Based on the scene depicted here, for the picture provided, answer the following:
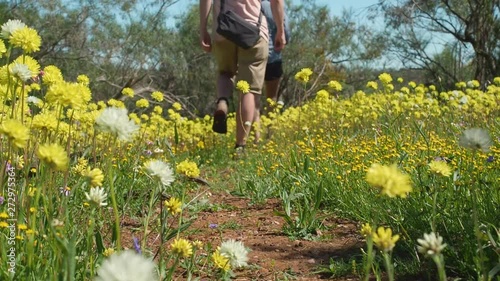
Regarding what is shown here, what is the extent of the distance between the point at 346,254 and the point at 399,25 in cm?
1441

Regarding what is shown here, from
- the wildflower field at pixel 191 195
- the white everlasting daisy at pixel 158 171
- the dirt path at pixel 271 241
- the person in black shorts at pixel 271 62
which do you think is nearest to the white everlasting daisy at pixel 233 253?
the wildflower field at pixel 191 195

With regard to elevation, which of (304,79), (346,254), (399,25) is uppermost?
(399,25)

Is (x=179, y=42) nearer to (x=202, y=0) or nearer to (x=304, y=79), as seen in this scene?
(x=202, y=0)

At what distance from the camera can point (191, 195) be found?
320 centimetres

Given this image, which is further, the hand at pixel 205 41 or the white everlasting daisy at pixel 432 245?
the hand at pixel 205 41

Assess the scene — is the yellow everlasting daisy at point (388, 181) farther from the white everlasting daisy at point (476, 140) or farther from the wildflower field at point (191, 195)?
the white everlasting daisy at point (476, 140)

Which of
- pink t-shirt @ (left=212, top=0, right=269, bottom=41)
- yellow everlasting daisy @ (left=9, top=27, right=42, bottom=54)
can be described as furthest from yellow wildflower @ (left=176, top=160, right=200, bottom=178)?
pink t-shirt @ (left=212, top=0, right=269, bottom=41)

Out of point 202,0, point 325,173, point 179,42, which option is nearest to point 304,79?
point 325,173

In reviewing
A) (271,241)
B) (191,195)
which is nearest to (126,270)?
(271,241)

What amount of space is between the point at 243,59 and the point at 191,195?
1.80 m

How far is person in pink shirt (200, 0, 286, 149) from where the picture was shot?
465 centimetres

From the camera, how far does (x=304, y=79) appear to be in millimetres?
3906

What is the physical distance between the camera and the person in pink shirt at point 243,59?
15.3 ft

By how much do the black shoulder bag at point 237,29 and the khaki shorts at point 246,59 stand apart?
13 cm
